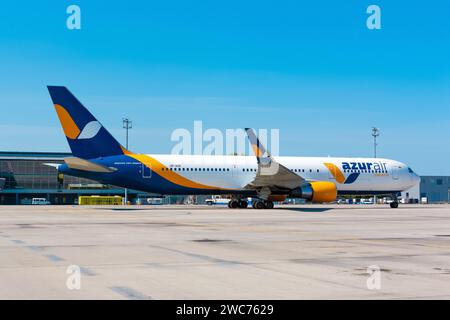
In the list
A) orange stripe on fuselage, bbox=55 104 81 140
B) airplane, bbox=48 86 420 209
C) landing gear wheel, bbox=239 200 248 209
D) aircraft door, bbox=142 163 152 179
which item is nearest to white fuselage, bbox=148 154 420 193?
airplane, bbox=48 86 420 209

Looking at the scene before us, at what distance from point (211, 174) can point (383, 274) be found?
3573 cm

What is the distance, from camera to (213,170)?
46.4 metres

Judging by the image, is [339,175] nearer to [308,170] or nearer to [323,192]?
[308,170]

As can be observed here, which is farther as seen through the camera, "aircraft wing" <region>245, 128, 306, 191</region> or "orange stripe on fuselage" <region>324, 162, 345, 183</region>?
"orange stripe on fuselage" <region>324, 162, 345, 183</region>

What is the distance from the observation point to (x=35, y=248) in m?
15.2

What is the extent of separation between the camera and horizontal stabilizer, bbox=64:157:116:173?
137 ft

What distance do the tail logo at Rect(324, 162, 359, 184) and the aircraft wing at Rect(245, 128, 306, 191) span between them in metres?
5.17

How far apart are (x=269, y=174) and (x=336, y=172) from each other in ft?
25.1

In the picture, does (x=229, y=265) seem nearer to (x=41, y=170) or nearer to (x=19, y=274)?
(x=19, y=274)

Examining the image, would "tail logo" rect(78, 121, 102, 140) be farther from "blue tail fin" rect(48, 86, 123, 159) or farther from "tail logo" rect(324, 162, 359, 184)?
"tail logo" rect(324, 162, 359, 184)

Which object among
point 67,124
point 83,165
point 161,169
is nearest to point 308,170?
point 161,169

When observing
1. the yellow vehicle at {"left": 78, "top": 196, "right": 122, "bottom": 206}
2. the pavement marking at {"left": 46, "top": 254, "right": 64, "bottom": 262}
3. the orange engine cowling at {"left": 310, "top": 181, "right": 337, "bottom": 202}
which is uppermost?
the orange engine cowling at {"left": 310, "top": 181, "right": 337, "bottom": 202}

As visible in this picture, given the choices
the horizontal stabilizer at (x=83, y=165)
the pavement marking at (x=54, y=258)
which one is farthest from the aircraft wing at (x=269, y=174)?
the pavement marking at (x=54, y=258)
